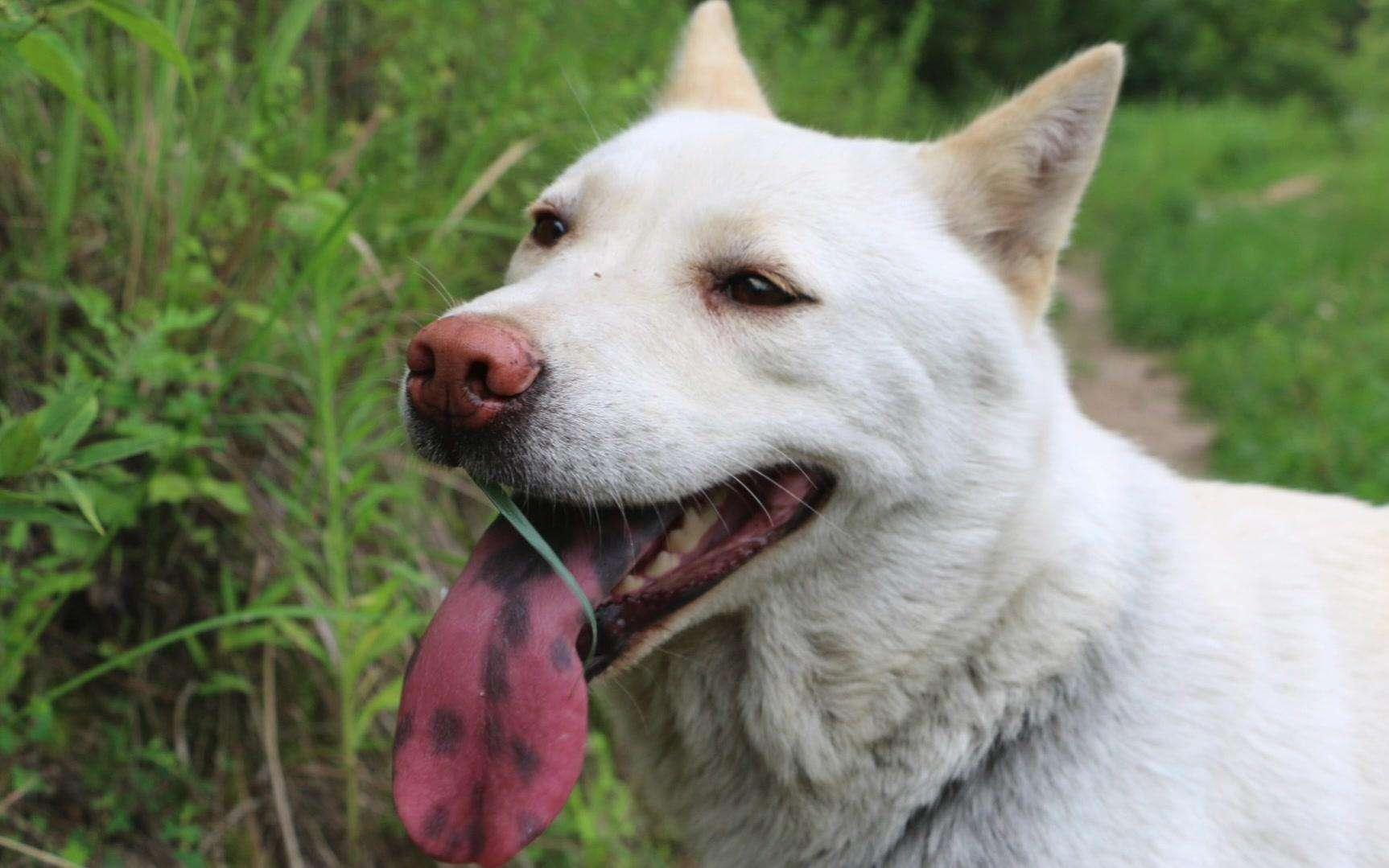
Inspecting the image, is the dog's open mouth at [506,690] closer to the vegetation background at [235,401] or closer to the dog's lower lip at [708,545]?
the dog's lower lip at [708,545]

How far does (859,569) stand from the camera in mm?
2285

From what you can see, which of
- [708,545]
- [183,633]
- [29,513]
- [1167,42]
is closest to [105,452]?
[29,513]

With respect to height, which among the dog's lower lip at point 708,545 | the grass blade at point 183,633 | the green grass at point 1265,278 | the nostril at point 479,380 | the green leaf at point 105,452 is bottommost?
the green grass at point 1265,278

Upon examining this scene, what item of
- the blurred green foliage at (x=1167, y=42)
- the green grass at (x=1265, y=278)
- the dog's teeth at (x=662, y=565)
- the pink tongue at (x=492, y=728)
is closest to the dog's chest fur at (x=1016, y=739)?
the dog's teeth at (x=662, y=565)

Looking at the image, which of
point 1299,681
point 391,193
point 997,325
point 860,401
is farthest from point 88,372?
point 1299,681

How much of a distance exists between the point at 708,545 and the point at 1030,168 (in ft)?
3.34

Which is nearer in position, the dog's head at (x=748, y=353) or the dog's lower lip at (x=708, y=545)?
the dog's head at (x=748, y=353)

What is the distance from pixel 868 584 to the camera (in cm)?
228

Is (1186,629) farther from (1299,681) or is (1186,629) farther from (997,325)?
(997,325)

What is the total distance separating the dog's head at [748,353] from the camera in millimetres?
2008

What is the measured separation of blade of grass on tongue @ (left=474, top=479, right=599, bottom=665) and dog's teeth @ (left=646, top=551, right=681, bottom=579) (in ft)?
0.56

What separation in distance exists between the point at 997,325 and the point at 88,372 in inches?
87.1

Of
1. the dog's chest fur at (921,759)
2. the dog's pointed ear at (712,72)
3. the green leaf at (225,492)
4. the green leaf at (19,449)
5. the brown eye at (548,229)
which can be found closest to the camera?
the green leaf at (19,449)

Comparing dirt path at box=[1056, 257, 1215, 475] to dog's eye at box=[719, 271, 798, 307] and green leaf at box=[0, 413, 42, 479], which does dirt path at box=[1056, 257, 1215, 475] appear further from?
green leaf at box=[0, 413, 42, 479]
